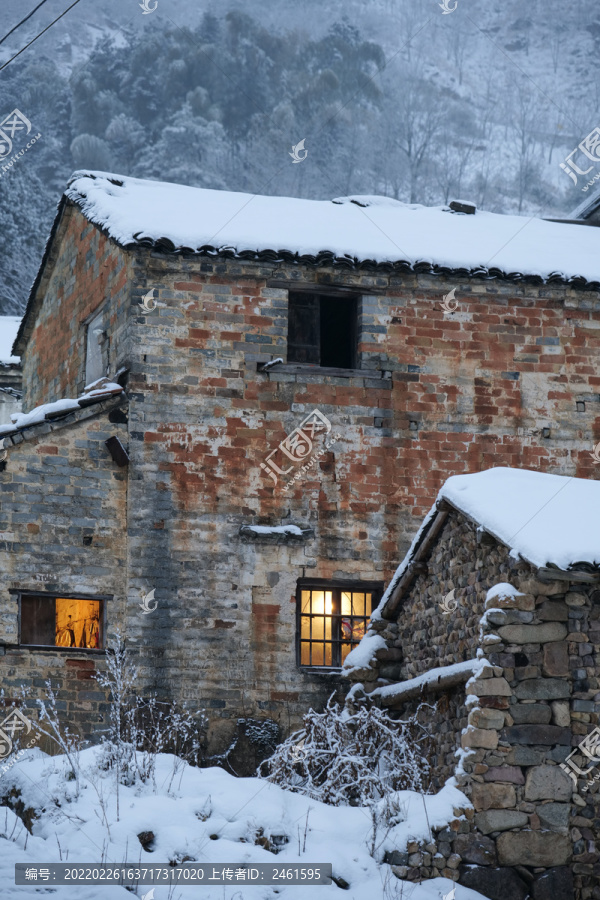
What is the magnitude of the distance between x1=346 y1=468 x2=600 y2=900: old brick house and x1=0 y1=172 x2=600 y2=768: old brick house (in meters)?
4.75

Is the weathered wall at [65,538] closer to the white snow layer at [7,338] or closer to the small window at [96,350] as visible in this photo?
the small window at [96,350]

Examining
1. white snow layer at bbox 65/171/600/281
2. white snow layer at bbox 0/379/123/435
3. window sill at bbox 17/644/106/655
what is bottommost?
window sill at bbox 17/644/106/655

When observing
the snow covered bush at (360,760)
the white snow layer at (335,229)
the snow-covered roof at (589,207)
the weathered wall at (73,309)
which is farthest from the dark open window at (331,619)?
the snow-covered roof at (589,207)

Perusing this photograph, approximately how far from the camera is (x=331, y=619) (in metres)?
14.5

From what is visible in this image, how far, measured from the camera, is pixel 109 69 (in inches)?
2281

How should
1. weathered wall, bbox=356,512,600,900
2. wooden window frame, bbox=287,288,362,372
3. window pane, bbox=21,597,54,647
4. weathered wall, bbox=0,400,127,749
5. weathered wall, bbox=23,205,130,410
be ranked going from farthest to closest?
weathered wall, bbox=23,205,130,410, wooden window frame, bbox=287,288,362,372, window pane, bbox=21,597,54,647, weathered wall, bbox=0,400,127,749, weathered wall, bbox=356,512,600,900

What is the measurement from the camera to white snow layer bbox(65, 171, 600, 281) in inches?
587

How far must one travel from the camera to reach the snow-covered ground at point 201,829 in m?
7.89

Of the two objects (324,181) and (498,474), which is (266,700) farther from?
(324,181)

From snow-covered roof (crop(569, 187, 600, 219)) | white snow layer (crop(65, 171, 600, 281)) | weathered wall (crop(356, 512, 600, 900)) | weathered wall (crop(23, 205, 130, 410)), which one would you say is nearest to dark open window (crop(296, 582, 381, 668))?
weathered wall (crop(23, 205, 130, 410))

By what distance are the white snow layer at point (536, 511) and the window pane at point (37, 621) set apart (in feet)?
17.9

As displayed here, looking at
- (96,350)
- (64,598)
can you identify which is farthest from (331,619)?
(96,350)

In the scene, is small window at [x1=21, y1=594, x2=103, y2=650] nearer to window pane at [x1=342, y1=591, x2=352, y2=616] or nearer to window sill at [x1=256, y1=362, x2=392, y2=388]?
window pane at [x1=342, y1=591, x2=352, y2=616]

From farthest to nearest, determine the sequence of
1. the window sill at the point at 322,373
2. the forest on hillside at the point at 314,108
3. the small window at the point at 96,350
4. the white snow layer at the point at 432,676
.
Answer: the forest on hillside at the point at 314,108
the small window at the point at 96,350
the window sill at the point at 322,373
the white snow layer at the point at 432,676
